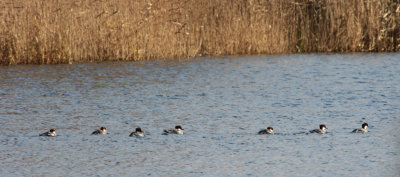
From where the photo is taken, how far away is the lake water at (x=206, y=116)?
9.61 m

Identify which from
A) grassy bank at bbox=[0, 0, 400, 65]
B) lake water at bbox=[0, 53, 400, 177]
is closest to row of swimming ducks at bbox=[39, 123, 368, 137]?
lake water at bbox=[0, 53, 400, 177]

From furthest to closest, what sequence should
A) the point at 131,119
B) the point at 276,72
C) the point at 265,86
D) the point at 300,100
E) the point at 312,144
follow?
the point at 276,72 → the point at 265,86 → the point at 300,100 → the point at 131,119 → the point at 312,144

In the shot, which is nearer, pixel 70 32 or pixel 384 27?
pixel 70 32

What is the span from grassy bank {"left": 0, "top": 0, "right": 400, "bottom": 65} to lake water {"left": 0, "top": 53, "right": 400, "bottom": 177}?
2.05 ft

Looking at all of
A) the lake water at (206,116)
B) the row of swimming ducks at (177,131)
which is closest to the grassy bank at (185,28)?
the lake water at (206,116)

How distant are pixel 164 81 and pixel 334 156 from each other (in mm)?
9629

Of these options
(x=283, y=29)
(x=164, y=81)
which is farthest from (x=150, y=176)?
(x=283, y=29)

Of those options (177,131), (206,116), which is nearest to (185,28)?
(206,116)

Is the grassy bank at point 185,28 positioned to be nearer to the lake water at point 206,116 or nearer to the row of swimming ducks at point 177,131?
the lake water at point 206,116

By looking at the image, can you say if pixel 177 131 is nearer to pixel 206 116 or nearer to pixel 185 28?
pixel 206 116

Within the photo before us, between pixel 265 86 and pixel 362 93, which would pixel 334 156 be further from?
pixel 265 86

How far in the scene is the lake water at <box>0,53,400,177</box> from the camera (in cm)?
961

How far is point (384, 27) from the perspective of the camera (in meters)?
23.8

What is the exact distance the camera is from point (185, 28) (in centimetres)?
2303
